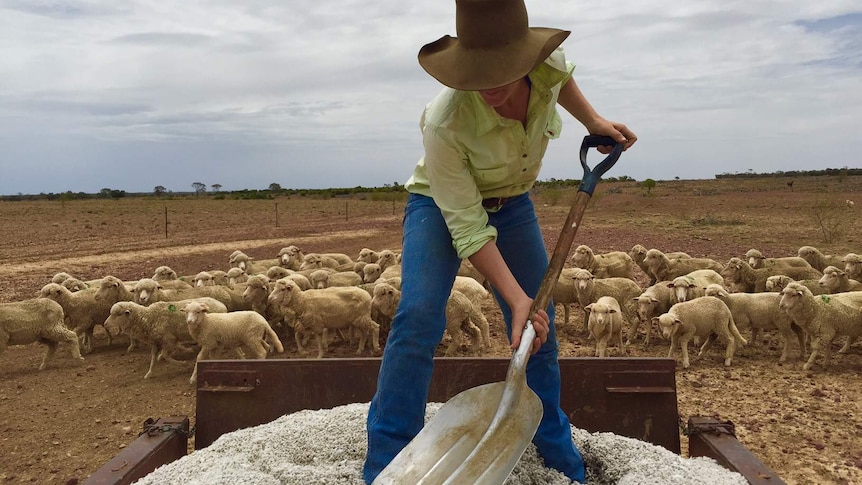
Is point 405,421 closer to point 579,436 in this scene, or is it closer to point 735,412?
point 579,436

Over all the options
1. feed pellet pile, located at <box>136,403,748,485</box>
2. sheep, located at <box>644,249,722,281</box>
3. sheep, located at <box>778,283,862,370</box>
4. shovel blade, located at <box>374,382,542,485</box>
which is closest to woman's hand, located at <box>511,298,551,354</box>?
shovel blade, located at <box>374,382,542,485</box>

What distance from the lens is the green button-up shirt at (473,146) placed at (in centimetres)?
270

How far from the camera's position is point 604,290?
367 inches

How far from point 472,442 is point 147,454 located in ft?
5.02

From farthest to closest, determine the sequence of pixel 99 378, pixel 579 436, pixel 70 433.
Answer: pixel 99 378
pixel 70 433
pixel 579 436

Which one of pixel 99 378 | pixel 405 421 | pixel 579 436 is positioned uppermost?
pixel 405 421

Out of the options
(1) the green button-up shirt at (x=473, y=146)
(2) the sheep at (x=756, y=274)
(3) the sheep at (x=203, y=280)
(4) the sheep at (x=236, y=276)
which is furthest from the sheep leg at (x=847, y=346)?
(3) the sheep at (x=203, y=280)

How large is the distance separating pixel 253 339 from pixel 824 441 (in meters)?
5.97

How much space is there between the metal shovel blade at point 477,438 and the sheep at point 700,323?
5442mm

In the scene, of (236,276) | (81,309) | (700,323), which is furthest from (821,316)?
(81,309)

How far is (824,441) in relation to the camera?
17.2 feet

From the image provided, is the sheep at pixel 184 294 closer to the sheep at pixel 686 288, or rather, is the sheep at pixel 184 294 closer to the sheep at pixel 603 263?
the sheep at pixel 603 263

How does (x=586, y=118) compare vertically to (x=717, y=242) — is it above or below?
above

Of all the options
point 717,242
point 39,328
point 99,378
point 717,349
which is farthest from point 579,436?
point 717,242
